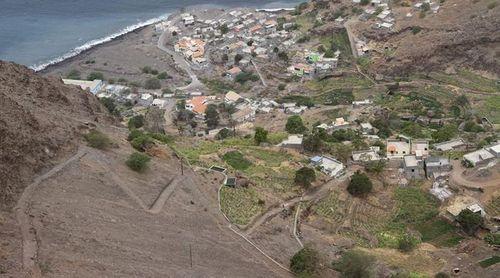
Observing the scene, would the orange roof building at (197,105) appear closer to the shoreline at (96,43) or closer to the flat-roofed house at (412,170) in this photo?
the shoreline at (96,43)

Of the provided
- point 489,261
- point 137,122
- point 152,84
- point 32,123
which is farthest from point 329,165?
point 152,84

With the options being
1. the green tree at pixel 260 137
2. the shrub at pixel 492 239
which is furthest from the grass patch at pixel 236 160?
the shrub at pixel 492 239

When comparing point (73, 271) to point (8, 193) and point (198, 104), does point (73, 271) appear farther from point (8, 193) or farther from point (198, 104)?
point (198, 104)

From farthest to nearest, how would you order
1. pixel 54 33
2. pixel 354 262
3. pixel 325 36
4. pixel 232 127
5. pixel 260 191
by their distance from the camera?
pixel 54 33 < pixel 325 36 < pixel 232 127 < pixel 260 191 < pixel 354 262

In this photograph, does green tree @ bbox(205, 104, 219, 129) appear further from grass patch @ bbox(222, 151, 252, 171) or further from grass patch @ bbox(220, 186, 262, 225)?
grass patch @ bbox(220, 186, 262, 225)

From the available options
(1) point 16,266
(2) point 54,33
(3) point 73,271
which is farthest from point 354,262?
(2) point 54,33

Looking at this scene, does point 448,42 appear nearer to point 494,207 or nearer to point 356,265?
point 494,207
